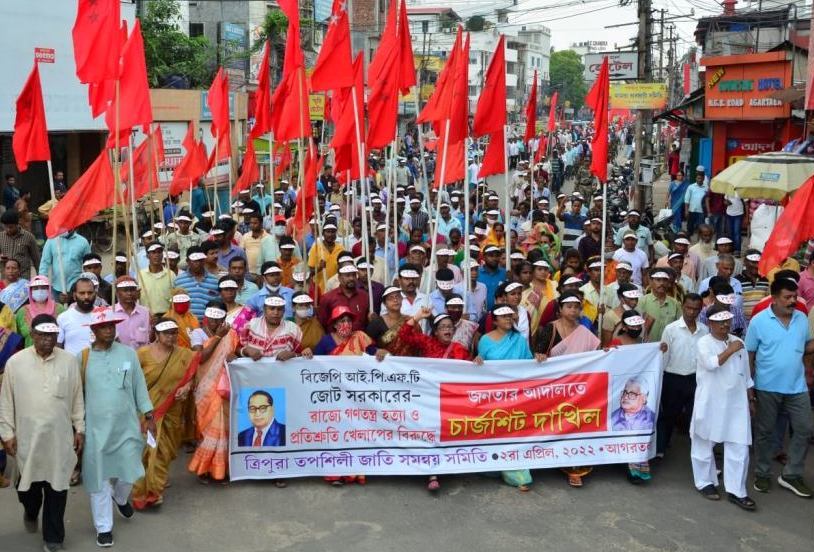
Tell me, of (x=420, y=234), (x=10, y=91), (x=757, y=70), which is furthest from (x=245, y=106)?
(x=420, y=234)

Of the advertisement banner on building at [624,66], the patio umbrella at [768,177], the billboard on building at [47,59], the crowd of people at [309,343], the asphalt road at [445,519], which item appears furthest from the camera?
the advertisement banner on building at [624,66]

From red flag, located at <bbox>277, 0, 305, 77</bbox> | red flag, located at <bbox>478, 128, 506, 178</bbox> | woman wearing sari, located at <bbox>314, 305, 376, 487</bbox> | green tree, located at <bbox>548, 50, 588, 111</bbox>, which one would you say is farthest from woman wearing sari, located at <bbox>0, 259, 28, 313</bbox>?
green tree, located at <bbox>548, 50, 588, 111</bbox>

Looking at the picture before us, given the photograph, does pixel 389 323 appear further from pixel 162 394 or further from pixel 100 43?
pixel 100 43

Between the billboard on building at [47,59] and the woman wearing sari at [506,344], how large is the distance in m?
15.2

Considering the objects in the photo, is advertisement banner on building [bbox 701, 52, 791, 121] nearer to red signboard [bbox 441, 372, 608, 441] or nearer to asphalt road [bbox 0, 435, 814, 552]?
red signboard [bbox 441, 372, 608, 441]

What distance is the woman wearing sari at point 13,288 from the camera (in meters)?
8.43

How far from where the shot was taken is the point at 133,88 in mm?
8828

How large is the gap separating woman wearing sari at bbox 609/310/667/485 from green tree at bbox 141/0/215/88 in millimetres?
28097

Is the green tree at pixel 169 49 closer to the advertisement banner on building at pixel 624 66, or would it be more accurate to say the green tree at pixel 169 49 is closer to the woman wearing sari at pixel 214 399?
the advertisement banner on building at pixel 624 66

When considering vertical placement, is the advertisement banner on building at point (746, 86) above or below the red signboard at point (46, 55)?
below

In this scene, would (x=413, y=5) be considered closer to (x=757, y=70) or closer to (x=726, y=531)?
(x=757, y=70)

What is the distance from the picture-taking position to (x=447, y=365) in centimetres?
721

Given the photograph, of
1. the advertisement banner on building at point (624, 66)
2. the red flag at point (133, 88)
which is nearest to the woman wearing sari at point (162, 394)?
the red flag at point (133, 88)

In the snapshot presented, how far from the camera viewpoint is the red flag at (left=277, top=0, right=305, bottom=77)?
9680 mm
